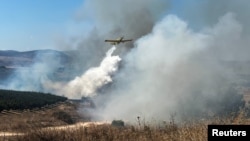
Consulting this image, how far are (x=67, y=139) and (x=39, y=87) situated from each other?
99736 millimetres

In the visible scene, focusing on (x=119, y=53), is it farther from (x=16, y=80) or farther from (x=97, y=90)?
(x=16, y=80)

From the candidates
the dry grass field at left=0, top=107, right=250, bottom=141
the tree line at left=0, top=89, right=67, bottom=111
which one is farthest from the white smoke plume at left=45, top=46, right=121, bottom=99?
the dry grass field at left=0, top=107, right=250, bottom=141

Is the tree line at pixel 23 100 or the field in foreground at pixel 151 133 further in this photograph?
the tree line at pixel 23 100

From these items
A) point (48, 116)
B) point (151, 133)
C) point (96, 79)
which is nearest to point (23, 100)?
point (48, 116)

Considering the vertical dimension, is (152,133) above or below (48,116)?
below

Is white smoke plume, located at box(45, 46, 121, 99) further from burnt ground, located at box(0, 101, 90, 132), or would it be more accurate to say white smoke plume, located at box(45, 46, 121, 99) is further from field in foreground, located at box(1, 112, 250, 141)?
field in foreground, located at box(1, 112, 250, 141)

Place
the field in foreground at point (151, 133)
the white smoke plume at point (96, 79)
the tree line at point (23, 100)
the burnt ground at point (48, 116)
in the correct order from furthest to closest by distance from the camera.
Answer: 1. the white smoke plume at point (96, 79)
2. the tree line at point (23, 100)
3. the burnt ground at point (48, 116)
4. the field in foreground at point (151, 133)

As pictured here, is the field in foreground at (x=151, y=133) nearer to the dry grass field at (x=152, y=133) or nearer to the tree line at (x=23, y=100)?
the dry grass field at (x=152, y=133)

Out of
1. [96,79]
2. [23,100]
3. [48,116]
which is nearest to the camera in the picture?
[48,116]

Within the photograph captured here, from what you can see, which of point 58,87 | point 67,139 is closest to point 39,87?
point 58,87

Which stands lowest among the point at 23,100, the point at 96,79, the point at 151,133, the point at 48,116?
the point at 151,133

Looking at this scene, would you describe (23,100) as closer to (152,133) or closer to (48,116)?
(48,116)

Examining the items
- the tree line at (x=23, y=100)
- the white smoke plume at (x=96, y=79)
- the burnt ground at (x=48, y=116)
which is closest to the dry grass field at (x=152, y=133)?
the burnt ground at (x=48, y=116)

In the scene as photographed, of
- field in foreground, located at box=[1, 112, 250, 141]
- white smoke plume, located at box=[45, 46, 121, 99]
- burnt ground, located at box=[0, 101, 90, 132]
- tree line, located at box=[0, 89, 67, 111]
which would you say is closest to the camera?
field in foreground, located at box=[1, 112, 250, 141]
